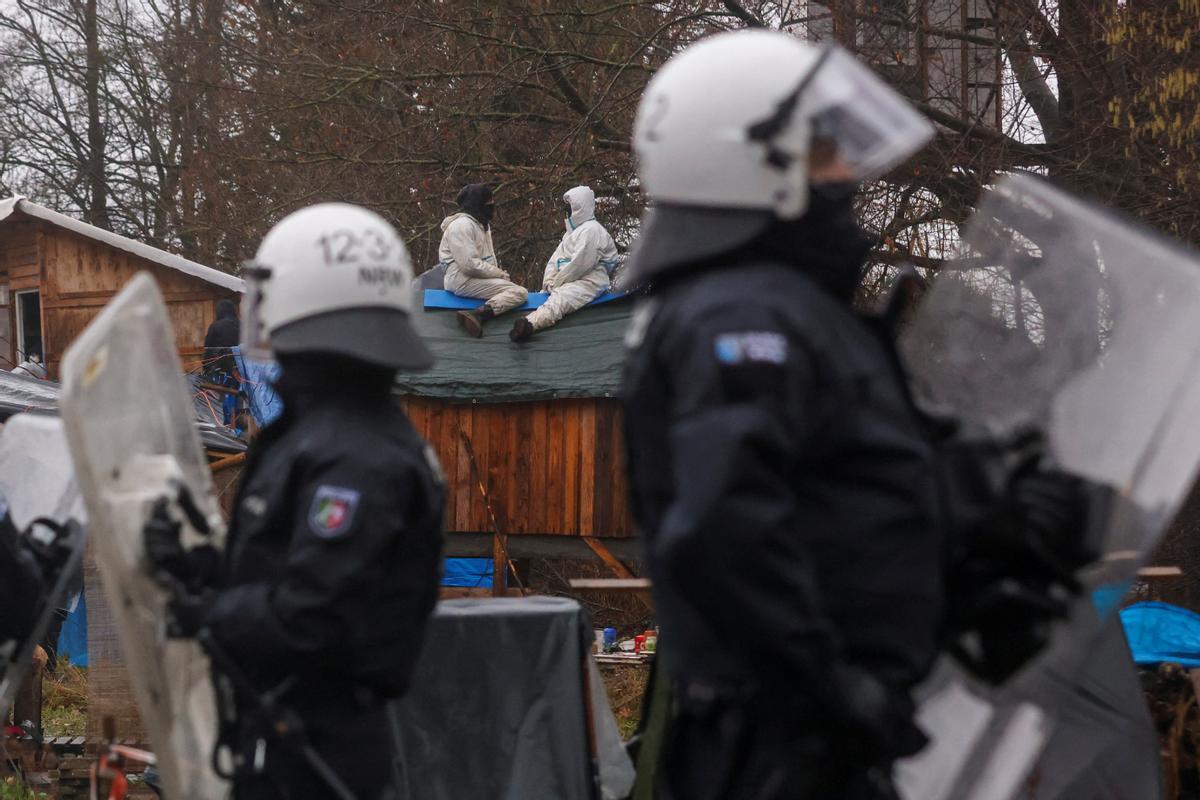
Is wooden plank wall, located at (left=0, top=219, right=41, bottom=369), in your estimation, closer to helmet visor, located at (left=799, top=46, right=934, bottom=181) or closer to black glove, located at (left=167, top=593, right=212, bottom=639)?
black glove, located at (left=167, top=593, right=212, bottom=639)

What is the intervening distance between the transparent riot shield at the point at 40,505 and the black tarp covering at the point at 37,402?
7.65m

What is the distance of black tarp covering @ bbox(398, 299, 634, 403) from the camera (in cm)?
1064

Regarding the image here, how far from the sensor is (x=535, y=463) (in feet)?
35.8

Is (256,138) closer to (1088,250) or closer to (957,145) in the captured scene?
(957,145)

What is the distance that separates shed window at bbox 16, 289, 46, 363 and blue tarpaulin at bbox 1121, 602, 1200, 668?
18887 millimetres

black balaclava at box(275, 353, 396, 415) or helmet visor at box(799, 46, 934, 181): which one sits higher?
helmet visor at box(799, 46, 934, 181)

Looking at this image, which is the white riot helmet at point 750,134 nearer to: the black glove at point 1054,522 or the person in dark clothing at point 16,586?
the black glove at point 1054,522

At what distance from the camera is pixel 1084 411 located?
9.41 feet

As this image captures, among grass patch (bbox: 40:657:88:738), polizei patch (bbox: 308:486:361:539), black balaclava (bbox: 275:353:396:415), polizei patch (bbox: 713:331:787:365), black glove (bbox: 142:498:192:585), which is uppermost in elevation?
polizei patch (bbox: 713:331:787:365)

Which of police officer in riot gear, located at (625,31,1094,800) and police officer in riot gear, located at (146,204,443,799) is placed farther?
police officer in riot gear, located at (146,204,443,799)

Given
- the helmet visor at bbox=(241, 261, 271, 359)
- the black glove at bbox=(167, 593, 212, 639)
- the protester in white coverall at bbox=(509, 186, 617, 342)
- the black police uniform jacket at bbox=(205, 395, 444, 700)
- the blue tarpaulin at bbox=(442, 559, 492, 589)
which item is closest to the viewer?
the black police uniform jacket at bbox=(205, 395, 444, 700)

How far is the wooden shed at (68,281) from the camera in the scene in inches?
810

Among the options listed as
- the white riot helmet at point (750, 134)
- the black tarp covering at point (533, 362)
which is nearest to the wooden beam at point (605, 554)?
the black tarp covering at point (533, 362)

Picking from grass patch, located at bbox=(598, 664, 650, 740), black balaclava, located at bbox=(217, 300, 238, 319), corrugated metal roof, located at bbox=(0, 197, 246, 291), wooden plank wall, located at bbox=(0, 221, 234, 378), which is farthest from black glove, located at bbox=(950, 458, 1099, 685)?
wooden plank wall, located at bbox=(0, 221, 234, 378)
